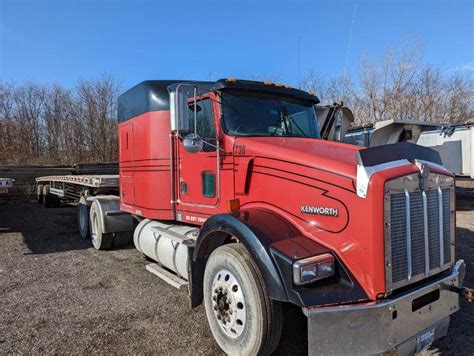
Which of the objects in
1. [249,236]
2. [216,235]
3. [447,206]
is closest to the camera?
[249,236]

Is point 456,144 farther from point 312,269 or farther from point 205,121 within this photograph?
point 312,269

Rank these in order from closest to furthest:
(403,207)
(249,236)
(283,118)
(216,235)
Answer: (403,207)
(249,236)
(216,235)
(283,118)

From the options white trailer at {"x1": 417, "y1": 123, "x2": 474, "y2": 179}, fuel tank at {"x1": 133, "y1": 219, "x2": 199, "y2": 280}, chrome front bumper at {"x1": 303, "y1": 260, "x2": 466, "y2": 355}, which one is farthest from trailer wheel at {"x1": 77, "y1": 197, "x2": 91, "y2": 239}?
white trailer at {"x1": 417, "y1": 123, "x2": 474, "y2": 179}

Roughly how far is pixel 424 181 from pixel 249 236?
4.77ft

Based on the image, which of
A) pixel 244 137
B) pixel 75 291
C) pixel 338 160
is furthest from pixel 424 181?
pixel 75 291

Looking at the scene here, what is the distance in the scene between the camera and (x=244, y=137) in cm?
404

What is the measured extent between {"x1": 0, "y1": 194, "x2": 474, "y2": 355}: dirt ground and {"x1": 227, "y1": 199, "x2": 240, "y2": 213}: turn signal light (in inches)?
44.1

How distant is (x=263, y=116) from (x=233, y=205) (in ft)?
3.72

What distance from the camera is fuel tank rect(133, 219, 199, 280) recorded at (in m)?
4.71

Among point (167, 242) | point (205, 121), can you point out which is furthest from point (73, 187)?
point (205, 121)

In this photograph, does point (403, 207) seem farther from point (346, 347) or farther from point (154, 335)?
point (154, 335)

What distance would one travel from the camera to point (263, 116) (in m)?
4.32

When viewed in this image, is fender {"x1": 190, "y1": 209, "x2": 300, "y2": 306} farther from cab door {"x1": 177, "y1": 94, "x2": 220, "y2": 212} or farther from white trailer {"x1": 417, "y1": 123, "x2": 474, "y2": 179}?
white trailer {"x1": 417, "y1": 123, "x2": 474, "y2": 179}

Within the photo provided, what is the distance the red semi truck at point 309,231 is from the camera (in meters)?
2.67
